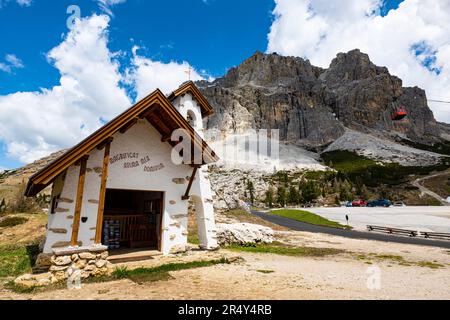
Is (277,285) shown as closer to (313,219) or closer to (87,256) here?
(87,256)

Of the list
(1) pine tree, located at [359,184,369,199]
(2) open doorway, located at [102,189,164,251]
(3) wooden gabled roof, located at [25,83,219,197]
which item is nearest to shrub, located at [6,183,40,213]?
(2) open doorway, located at [102,189,164,251]

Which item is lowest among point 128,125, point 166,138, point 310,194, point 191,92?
point 166,138

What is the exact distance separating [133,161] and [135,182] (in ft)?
3.16

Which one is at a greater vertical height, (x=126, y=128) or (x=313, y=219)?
(x=126, y=128)

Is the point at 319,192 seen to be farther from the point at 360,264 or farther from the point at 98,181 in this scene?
the point at 98,181

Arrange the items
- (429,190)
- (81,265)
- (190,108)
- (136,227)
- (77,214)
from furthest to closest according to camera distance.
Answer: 1. (429,190)
2. (190,108)
3. (136,227)
4. (77,214)
5. (81,265)

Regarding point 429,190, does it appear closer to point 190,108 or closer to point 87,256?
point 190,108

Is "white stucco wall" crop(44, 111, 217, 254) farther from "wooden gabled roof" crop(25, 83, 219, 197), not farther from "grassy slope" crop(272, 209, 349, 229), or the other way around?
"grassy slope" crop(272, 209, 349, 229)

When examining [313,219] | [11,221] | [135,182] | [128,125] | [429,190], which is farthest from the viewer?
[429,190]

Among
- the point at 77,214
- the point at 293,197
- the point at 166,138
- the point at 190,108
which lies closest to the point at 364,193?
the point at 293,197

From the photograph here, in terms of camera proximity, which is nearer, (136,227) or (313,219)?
(136,227)

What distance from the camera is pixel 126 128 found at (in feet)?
40.9

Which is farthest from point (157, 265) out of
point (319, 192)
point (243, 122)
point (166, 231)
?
point (243, 122)
